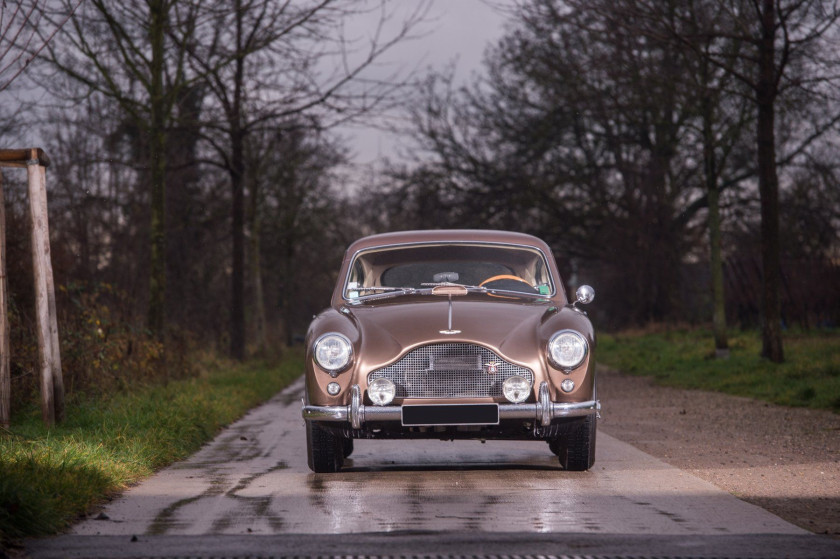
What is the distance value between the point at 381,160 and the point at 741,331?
42.1 ft

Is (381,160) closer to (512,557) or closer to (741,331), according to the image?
(741,331)

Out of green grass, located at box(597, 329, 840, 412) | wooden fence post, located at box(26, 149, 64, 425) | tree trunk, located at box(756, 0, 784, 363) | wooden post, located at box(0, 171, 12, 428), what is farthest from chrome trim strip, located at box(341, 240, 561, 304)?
tree trunk, located at box(756, 0, 784, 363)

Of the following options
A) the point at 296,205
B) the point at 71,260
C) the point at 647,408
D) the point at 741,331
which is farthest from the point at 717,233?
the point at 296,205

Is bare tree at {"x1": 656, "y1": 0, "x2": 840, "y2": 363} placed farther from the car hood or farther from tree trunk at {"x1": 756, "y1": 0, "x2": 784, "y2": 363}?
the car hood

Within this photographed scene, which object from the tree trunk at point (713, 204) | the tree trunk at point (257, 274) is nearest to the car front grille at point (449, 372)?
the tree trunk at point (713, 204)

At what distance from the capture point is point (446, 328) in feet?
24.0

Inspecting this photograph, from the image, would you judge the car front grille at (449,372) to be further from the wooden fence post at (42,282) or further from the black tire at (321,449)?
the wooden fence post at (42,282)

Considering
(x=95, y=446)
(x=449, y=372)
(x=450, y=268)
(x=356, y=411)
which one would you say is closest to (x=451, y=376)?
(x=449, y=372)

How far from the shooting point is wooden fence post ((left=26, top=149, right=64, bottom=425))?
895 cm

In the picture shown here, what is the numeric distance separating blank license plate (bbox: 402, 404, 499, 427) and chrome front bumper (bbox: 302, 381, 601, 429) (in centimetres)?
6

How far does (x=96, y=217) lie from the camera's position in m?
24.6

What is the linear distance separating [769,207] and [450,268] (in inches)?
394

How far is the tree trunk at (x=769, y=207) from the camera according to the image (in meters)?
17.3

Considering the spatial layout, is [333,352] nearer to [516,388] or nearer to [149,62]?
[516,388]
